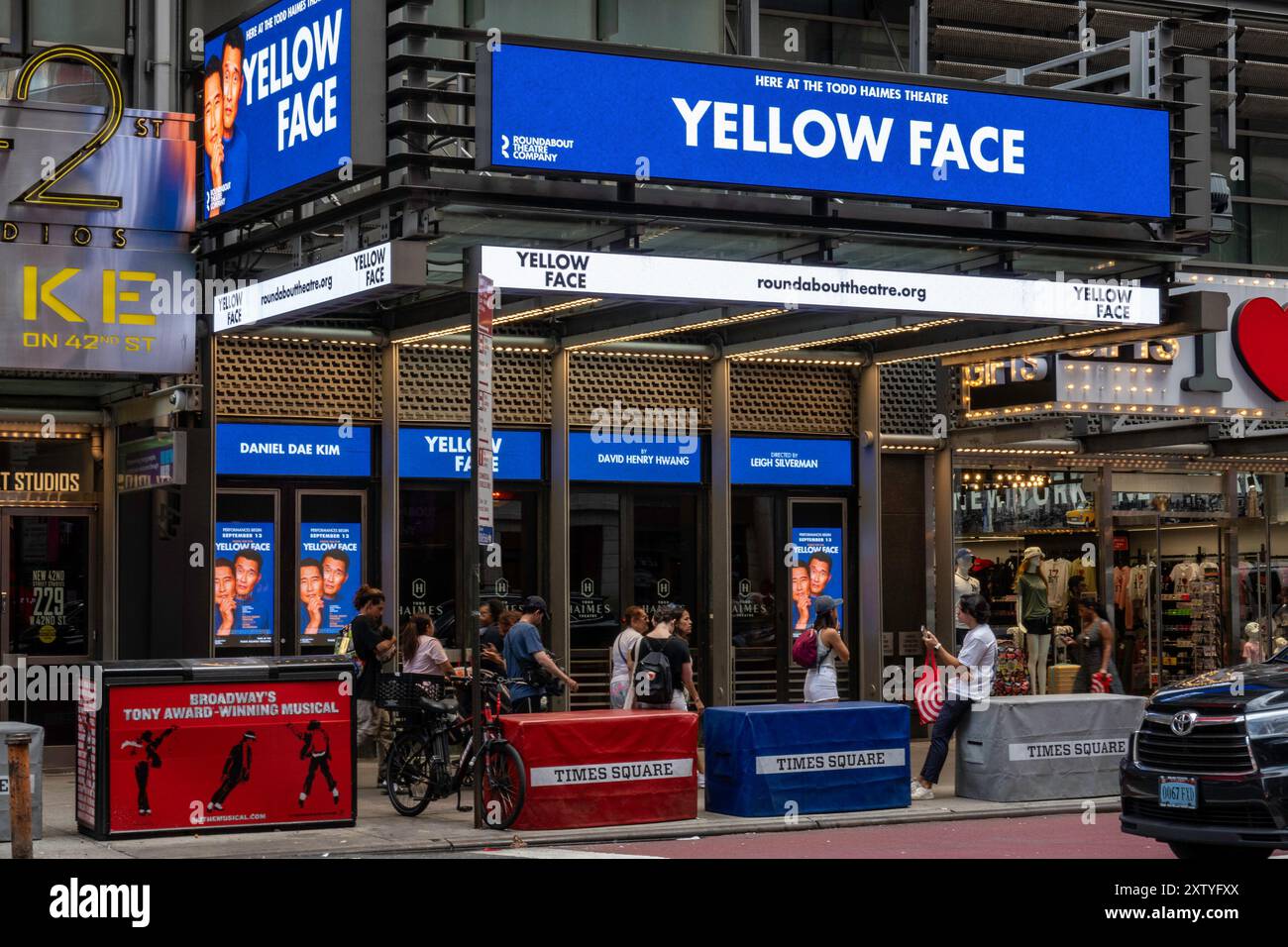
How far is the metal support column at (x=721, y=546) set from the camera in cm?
2203

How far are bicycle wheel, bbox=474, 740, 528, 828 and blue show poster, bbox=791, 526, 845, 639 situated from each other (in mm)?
8019

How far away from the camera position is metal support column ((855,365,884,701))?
22.9m

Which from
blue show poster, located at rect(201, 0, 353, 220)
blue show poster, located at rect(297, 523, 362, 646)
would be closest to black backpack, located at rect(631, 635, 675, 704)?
blue show poster, located at rect(297, 523, 362, 646)

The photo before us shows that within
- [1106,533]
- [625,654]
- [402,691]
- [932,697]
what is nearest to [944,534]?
[1106,533]

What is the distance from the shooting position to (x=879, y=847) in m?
14.2

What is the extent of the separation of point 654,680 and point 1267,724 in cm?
630

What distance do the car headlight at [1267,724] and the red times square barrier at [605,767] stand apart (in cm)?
504

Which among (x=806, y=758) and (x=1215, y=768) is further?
(x=806, y=758)

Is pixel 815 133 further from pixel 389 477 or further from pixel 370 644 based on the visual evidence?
pixel 370 644

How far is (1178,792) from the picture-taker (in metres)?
12.0

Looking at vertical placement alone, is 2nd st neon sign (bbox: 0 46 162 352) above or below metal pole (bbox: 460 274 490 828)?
above

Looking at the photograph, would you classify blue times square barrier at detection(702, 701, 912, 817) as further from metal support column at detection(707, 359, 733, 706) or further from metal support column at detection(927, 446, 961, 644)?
metal support column at detection(927, 446, 961, 644)

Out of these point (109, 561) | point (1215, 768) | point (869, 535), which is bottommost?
point (1215, 768)

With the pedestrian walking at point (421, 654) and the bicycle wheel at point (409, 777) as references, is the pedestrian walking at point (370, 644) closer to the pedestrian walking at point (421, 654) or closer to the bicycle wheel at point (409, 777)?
the pedestrian walking at point (421, 654)
